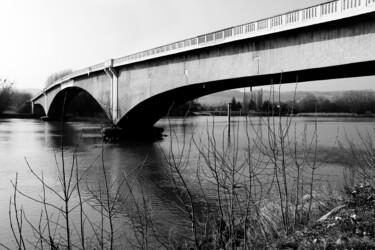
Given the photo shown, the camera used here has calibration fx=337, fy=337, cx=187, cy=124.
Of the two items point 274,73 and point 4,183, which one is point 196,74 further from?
point 4,183

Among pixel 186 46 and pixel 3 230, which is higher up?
pixel 186 46

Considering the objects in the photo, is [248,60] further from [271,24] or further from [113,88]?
[113,88]

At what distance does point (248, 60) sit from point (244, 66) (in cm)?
36

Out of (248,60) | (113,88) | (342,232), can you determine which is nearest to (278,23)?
(248,60)

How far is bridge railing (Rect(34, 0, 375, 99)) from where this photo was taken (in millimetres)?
11648

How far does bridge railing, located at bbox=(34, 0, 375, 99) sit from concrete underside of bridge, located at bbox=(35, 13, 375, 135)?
0.42 meters

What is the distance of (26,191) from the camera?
10.6m

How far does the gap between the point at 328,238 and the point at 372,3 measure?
9.76 meters

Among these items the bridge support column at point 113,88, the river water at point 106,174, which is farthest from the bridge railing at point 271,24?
the bridge support column at point 113,88

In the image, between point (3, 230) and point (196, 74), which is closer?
point (3, 230)

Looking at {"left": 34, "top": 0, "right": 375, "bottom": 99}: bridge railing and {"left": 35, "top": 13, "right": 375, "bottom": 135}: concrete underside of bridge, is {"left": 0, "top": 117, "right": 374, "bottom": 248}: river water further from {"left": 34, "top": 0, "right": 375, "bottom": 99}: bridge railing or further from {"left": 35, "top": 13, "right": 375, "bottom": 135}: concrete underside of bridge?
{"left": 34, "top": 0, "right": 375, "bottom": 99}: bridge railing

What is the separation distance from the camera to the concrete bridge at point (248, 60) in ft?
39.8

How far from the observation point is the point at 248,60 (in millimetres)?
16484

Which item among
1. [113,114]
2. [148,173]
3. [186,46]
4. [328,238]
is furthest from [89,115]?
[328,238]
